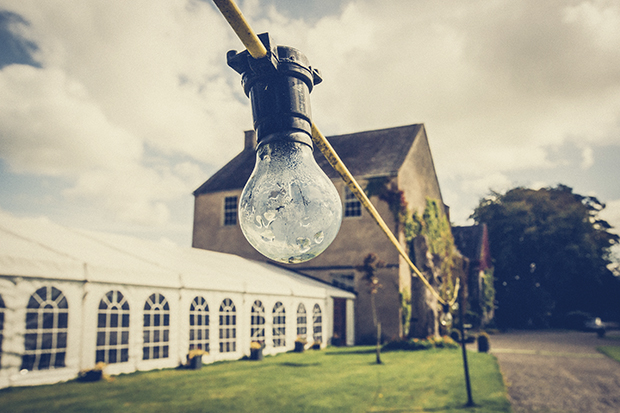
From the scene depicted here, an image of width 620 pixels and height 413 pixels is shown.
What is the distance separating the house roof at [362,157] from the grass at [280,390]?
10.2 meters

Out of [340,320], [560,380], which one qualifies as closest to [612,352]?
[560,380]

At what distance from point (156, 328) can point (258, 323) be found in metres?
4.52

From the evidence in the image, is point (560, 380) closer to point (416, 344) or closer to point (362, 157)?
point (416, 344)

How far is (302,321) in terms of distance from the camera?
17688 mm

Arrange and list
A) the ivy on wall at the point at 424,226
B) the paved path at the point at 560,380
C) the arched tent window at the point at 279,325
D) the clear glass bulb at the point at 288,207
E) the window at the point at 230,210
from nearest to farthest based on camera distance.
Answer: the clear glass bulb at the point at 288,207 < the paved path at the point at 560,380 < the arched tent window at the point at 279,325 < the ivy on wall at the point at 424,226 < the window at the point at 230,210

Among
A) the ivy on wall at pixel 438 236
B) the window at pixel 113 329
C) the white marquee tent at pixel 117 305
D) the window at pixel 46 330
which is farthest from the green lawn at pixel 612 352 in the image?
the window at pixel 46 330

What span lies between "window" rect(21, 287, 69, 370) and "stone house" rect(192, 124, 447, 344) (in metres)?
12.5

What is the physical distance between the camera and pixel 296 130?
3.20 ft

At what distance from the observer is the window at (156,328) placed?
1122 cm

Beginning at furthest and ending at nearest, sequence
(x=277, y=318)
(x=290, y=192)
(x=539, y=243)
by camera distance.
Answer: (x=539, y=243), (x=277, y=318), (x=290, y=192)

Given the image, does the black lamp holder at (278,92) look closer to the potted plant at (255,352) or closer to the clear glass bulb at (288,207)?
A: the clear glass bulb at (288,207)

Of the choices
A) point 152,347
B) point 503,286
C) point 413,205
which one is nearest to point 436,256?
point 413,205

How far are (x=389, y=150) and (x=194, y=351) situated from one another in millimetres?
15345

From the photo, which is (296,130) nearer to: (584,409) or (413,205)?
(584,409)
